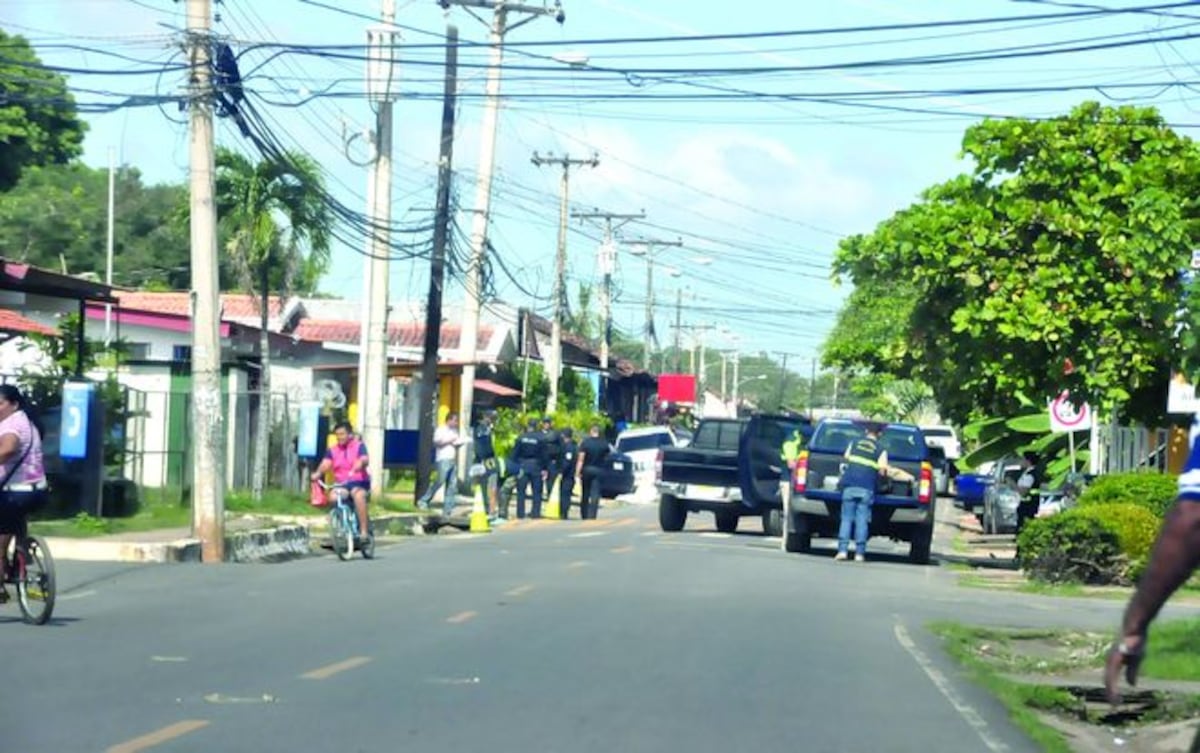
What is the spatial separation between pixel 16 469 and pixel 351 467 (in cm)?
919

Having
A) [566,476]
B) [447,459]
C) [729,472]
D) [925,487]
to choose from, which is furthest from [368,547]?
[566,476]

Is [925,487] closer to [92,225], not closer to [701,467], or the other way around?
[701,467]

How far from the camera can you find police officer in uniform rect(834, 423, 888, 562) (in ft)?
84.5

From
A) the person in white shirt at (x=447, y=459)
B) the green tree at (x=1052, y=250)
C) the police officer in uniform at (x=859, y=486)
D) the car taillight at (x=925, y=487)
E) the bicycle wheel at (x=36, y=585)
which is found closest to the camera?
the bicycle wheel at (x=36, y=585)

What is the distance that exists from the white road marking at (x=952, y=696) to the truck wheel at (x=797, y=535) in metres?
10.6

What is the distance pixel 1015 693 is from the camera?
1273 centimetres

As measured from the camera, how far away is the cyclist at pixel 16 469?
579 inches

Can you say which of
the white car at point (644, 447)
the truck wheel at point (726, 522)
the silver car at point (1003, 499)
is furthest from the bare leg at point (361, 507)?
the white car at point (644, 447)

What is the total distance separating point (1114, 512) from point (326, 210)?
60.6 feet

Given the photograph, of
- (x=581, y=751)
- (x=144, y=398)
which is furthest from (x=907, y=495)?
(x=581, y=751)

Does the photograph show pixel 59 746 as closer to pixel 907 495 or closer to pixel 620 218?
pixel 907 495

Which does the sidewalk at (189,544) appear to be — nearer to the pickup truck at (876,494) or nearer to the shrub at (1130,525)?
the pickup truck at (876,494)

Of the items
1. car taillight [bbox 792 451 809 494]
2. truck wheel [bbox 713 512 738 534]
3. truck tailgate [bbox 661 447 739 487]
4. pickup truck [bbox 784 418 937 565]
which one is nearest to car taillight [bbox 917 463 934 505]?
pickup truck [bbox 784 418 937 565]

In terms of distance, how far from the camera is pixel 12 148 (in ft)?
228
